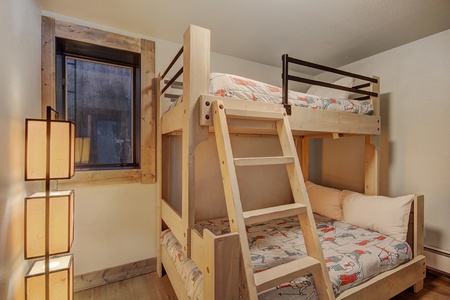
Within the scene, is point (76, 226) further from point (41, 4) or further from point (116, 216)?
point (41, 4)

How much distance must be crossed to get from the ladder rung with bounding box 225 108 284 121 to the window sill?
129 cm

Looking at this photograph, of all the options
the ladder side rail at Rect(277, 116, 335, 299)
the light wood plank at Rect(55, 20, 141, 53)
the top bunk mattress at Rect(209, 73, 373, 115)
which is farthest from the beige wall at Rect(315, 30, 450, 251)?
the light wood plank at Rect(55, 20, 141, 53)

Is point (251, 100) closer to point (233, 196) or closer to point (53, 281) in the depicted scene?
point (233, 196)

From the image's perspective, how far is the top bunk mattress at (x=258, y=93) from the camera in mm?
1337

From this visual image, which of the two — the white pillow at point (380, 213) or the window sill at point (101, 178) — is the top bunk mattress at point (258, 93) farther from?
the window sill at point (101, 178)

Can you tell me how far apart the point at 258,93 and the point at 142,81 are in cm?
124

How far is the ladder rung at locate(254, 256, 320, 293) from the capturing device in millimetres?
959

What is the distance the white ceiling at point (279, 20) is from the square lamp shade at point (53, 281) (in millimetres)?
1842

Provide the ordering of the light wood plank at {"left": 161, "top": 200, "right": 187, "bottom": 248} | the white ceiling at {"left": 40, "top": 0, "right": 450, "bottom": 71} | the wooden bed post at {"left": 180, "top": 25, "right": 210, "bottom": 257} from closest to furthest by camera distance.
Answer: the wooden bed post at {"left": 180, "top": 25, "right": 210, "bottom": 257}, the light wood plank at {"left": 161, "top": 200, "right": 187, "bottom": 248}, the white ceiling at {"left": 40, "top": 0, "right": 450, "bottom": 71}

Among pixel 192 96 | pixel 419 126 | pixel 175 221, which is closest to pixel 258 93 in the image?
pixel 192 96

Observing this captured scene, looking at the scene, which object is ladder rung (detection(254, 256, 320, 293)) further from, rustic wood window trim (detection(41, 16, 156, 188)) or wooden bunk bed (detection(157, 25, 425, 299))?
rustic wood window trim (detection(41, 16, 156, 188))

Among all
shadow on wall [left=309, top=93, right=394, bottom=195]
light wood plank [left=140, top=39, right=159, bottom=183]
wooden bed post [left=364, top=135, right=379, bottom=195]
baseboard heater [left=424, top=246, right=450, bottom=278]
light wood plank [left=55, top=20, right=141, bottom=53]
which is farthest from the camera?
shadow on wall [left=309, top=93, right=394, bottom=195]

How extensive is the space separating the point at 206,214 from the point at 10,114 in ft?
5.81

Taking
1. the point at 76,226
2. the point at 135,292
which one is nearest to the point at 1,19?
the point at 76,226
